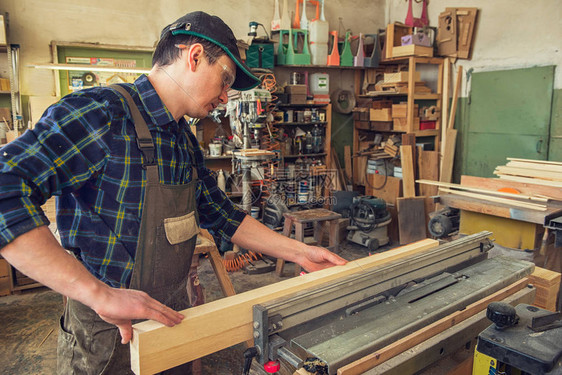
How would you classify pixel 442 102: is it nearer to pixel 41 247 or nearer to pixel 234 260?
pixel 234 260

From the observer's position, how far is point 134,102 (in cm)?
111

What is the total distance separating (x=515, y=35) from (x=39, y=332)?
Result: 4694 millimetres

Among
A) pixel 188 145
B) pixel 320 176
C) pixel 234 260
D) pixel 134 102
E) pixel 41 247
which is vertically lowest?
pixel 234 260

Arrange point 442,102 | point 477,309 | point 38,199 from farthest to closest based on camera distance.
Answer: point 442,102 → point 477,309 → point 38,199

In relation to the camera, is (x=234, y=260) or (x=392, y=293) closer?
(x=392, y=293)

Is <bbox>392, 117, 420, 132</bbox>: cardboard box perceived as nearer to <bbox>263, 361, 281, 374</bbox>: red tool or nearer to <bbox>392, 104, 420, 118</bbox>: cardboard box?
<bbox>392, 104, 420, 118</bbox>: cardboard box

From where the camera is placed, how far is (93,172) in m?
0.99

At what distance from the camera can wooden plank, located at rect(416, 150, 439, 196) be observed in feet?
15.3

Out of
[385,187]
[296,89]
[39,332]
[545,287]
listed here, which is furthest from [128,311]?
[385,187]

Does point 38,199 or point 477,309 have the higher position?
point 38,199

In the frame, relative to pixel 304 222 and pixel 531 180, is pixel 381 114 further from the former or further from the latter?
pixel 531 180

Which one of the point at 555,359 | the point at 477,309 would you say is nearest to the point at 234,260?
the point at 477,309

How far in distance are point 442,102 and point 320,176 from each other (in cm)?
158

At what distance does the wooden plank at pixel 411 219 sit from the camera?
14.8 ft
